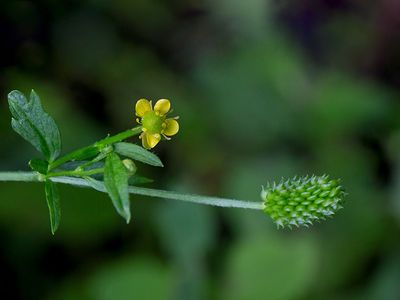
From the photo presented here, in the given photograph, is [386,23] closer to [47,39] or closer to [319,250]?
[319,250]

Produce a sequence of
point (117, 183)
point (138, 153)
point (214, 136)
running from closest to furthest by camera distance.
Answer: point (117, 183) → point (138, 153) → point (214, 136)

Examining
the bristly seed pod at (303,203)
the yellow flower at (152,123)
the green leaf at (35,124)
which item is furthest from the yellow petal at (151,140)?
the bristly seed pod at (303,203)

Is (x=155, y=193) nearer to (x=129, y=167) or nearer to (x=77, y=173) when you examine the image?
(x=129, y=167)

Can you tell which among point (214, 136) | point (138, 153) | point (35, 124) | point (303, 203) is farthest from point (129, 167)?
point (214, 136)

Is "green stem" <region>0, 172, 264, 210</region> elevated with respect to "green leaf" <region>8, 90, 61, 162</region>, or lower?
lower

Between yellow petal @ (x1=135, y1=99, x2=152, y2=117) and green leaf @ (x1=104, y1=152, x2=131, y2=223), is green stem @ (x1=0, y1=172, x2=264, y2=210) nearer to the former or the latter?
green leaf @ (x1=104, y1=152, x2=131, y2=223)

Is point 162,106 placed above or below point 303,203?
above

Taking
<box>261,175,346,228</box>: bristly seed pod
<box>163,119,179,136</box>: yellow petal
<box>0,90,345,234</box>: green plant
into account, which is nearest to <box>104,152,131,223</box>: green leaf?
<box>0,90,345,234</box>: green plant
